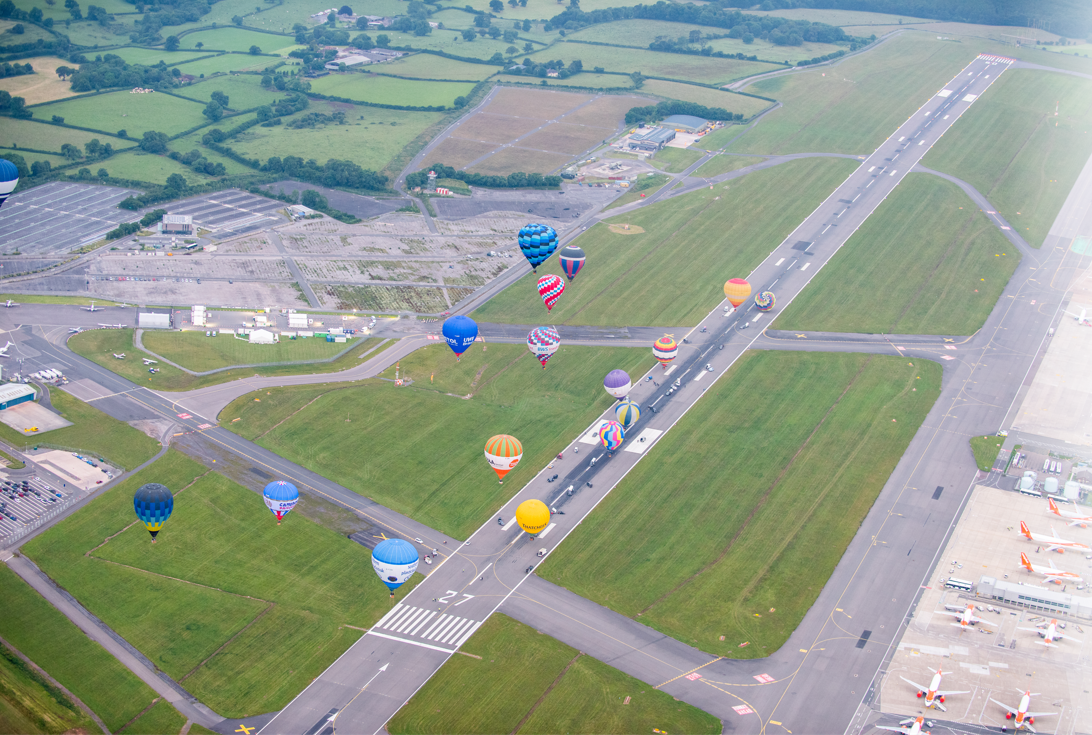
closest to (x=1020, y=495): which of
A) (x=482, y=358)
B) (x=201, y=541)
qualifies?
(x=482, y=358)

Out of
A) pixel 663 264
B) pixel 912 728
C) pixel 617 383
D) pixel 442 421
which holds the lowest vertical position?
pixel 442 421

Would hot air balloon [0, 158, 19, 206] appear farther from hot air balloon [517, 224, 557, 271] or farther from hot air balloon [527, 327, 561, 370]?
hot air balloon [527, 327, 561, 370]

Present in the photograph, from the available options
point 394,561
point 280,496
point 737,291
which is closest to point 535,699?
point 394,561

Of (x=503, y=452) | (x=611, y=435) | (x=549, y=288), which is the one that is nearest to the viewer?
(x=503, y=452)

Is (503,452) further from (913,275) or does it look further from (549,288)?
(913,275)

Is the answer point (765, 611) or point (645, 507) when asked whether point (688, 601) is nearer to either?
point (765, 611)

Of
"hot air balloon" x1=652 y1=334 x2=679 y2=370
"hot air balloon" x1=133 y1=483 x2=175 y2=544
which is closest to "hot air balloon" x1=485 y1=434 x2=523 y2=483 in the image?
"hot air balloon" x1=652 y1=334 x2=679 y2=370
